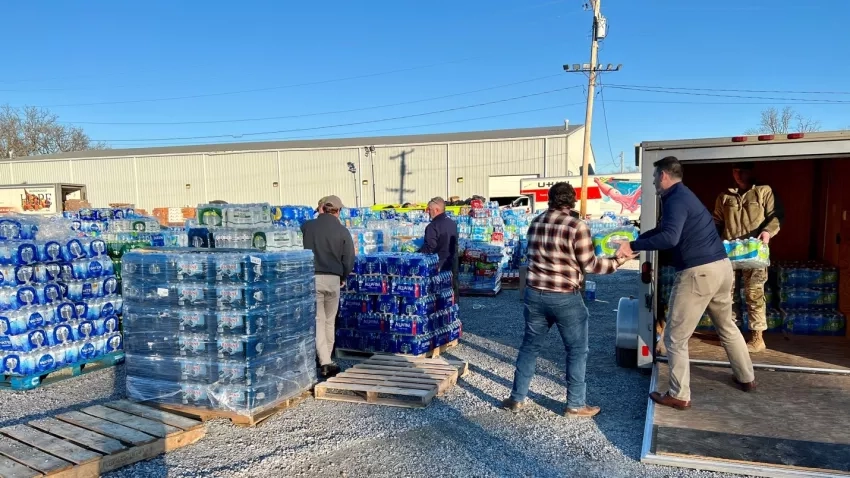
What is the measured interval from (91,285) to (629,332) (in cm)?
656

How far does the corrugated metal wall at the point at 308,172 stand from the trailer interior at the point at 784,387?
104 ft

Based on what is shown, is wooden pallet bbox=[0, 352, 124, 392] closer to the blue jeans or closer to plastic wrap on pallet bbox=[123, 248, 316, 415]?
plastic wrap on pallet bbox=[123, 248, 316, 415]

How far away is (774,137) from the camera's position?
17.5ft

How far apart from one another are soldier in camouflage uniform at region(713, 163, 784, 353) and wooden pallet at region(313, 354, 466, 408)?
3.45 meters

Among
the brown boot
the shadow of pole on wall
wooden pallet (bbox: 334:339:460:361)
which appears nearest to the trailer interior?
the brown boot

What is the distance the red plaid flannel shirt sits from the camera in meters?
4.85

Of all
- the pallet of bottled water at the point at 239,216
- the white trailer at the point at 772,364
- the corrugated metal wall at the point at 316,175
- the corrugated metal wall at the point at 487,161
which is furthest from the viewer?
the corrugated metal wall at the point at 316,175

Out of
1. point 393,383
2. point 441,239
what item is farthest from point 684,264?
point 441,239

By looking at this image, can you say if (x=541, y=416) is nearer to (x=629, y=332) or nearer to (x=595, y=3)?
(x=629, y=332)

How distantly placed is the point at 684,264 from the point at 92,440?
16.4ft

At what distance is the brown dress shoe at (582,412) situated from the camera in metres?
5.20

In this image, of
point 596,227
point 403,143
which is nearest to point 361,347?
point 596,227

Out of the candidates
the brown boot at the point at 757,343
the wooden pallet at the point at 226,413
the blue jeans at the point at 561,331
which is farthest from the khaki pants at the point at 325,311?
the brown boot at the point at 757,343

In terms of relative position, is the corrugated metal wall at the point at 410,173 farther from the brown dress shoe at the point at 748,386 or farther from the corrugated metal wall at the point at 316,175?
the brown dress shoe at the point at 748,386
